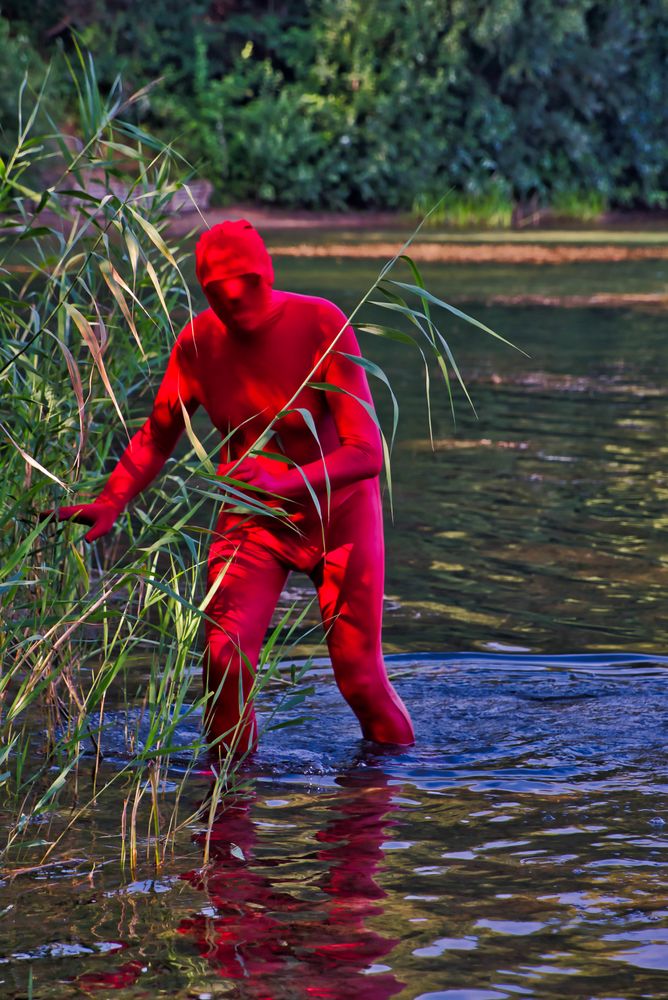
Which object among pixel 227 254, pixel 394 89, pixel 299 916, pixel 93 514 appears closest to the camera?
pixel 299 916

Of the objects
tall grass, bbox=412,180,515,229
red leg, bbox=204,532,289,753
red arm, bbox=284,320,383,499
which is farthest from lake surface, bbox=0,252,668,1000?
tall grass, bbox=412,180,515,229

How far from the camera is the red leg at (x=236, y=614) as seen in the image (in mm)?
4594

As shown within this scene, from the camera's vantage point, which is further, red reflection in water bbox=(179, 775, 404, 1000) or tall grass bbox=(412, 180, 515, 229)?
tall grass bbox=(412, 180, 515, 229)

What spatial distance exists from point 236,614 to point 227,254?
0.97 metres

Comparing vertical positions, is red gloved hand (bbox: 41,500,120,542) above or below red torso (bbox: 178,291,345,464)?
below

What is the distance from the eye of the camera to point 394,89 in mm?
31688

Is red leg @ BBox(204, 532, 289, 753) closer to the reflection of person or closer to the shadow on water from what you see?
the reflection of person

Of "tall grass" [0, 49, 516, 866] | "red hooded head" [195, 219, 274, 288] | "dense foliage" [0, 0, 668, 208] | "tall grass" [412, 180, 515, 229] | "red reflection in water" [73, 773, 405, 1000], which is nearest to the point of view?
"red reflection in water" [73, 773, 405, 1000]

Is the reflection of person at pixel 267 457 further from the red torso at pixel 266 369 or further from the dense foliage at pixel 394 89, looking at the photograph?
the dense foliage at pixel 394 89

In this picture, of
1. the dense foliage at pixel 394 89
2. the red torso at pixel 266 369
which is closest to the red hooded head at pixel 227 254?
the red torso at pixel 266 369

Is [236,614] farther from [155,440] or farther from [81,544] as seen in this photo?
[81,544]

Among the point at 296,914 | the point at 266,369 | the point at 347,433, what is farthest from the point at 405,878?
the point at 266,369

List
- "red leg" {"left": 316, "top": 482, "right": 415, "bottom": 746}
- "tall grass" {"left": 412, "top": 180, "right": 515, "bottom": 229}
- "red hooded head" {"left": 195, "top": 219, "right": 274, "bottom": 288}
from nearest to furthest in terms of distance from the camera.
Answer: "red hooded head" {"left": 195, "top": 219, "right": 274, "bottom": 288} < "red leg" {"left": 316, "top": 482, "right": 415, "bottom": 746} < "tall grass" {"left": 412, "top": 180, "right": 515, "bottom": 229}

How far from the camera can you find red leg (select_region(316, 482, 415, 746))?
4.68 m
